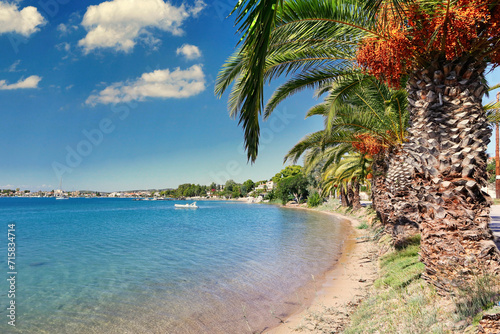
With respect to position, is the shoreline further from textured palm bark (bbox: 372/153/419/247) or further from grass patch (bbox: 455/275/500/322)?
grass patch (bbox: 455/275/500/322)

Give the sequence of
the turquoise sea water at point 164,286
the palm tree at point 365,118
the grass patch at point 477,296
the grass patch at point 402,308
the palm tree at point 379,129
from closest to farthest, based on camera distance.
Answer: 1. the grass patch at point 477,296
2. the grass patch at point 402,308
3. the turquoise sea water at point 164,286
4. the palm tree at point 365,118
5. the palm tree at point 379,129

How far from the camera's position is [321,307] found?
22.6 ft

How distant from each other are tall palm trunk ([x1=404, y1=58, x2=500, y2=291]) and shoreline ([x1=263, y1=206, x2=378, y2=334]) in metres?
2.40

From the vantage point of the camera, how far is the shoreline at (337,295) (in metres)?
5.93

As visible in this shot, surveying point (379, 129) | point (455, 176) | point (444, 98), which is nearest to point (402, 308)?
point (455, 176)

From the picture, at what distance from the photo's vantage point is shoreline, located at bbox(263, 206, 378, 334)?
593cm

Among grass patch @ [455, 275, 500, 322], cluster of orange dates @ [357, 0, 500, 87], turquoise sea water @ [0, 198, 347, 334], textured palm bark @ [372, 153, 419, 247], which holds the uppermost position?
cluster of orange dates @ [357, 0, 500, 87]

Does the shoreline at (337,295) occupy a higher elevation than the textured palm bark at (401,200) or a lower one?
lower

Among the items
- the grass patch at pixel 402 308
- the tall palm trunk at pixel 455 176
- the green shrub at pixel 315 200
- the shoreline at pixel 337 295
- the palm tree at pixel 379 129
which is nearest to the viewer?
the grass patch at pixel 402 308

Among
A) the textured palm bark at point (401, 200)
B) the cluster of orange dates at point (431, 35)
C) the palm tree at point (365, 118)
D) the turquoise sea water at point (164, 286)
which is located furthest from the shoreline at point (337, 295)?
the cluster of orange dates at point (431, 35)

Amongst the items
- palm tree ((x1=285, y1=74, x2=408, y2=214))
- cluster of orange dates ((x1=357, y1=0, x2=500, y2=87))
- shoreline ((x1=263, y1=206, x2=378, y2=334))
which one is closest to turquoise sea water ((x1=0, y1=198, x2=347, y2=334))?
shoreline ((x1=263, y1=206, x2=378, y2=334))

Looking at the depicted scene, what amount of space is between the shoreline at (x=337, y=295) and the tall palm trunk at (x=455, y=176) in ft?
7.89

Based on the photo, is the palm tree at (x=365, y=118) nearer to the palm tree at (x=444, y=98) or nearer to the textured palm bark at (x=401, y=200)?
the textured palm bark at (x=401, y=200)

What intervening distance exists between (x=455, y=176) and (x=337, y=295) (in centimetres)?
467
